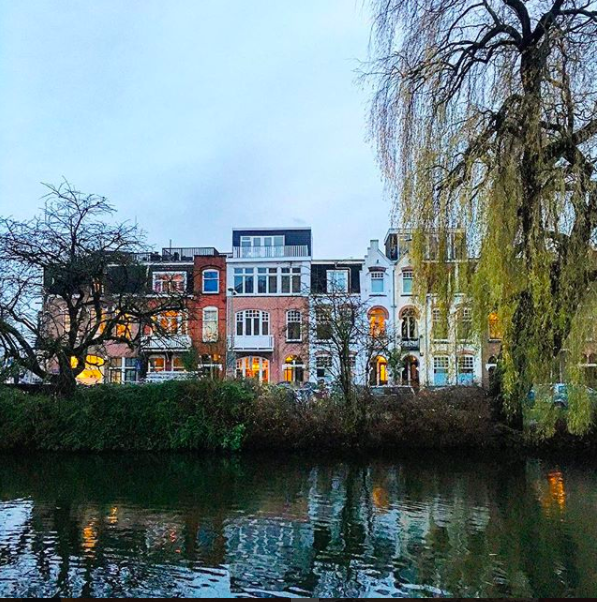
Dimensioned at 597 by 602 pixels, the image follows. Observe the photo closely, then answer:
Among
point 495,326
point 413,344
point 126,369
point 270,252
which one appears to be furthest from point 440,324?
point 270,252

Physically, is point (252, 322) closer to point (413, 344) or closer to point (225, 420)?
point (413, 344)

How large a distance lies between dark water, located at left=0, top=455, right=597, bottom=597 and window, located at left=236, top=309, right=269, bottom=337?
21199 mm

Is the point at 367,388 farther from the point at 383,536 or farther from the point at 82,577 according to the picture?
the point at 82,577

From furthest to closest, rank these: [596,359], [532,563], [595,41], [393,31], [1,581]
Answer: [393,31]
[596,359]
[595,41]
[532,563]
[1,581]

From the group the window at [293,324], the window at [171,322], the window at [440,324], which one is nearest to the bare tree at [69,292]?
the window at [171,322]

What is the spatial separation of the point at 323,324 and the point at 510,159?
1000cm

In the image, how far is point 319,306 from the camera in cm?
1983

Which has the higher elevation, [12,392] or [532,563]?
[12,392]

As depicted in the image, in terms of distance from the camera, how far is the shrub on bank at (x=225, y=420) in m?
17.6

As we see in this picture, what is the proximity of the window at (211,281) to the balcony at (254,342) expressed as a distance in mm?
3078

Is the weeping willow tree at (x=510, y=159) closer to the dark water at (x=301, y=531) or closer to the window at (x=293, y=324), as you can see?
the dark water at (x=301, y=531)

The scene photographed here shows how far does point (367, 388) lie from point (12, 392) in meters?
10.3

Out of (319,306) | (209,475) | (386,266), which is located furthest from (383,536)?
(386,266)

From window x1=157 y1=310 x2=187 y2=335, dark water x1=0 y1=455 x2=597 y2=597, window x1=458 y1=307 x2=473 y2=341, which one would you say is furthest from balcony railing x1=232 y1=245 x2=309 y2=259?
window x1=458 y1=307 x2=473 y2=341
